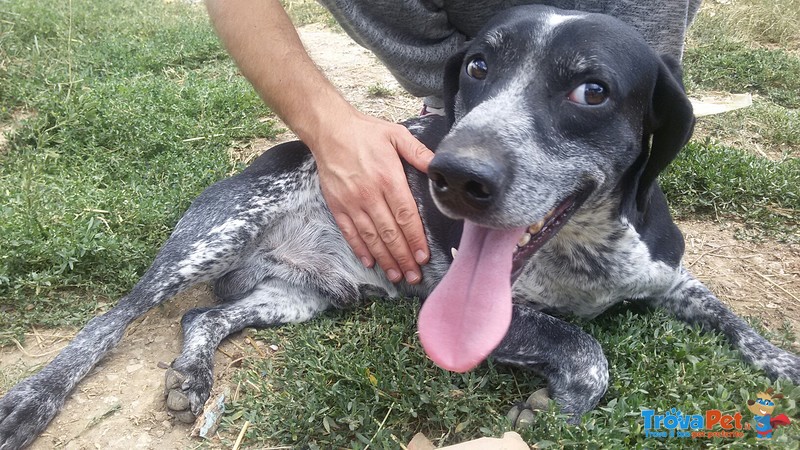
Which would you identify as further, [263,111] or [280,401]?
[263,111]

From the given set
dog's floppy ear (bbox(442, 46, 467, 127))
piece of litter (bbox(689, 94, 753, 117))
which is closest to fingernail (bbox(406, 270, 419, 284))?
dog's floppy ear (bbox(442, 46, 467, 127))

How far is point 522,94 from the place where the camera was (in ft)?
7.30

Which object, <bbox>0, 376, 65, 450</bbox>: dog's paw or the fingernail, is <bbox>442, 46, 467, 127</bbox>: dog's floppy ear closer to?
the fingernail

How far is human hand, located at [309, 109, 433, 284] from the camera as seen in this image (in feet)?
9.25

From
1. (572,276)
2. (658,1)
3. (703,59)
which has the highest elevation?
(658,1)

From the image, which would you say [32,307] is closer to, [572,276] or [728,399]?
[572,276]

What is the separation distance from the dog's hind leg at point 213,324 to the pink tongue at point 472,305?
40.9 inches

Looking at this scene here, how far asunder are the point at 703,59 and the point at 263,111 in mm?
4164

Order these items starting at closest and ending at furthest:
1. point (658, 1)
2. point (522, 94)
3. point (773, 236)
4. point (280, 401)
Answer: point (522, 94) → point (280, 401) → point (658, 1) → point (773, 236)

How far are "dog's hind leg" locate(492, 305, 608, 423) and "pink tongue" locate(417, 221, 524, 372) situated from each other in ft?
1.44

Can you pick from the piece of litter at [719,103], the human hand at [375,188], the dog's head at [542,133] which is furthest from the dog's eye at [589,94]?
the piece of litter at [719,103]

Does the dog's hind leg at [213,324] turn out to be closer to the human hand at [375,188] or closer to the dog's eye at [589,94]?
the human hand at [375,188]

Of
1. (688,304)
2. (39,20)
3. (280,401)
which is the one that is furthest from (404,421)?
(39,20)

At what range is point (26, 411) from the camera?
240 centimetres
